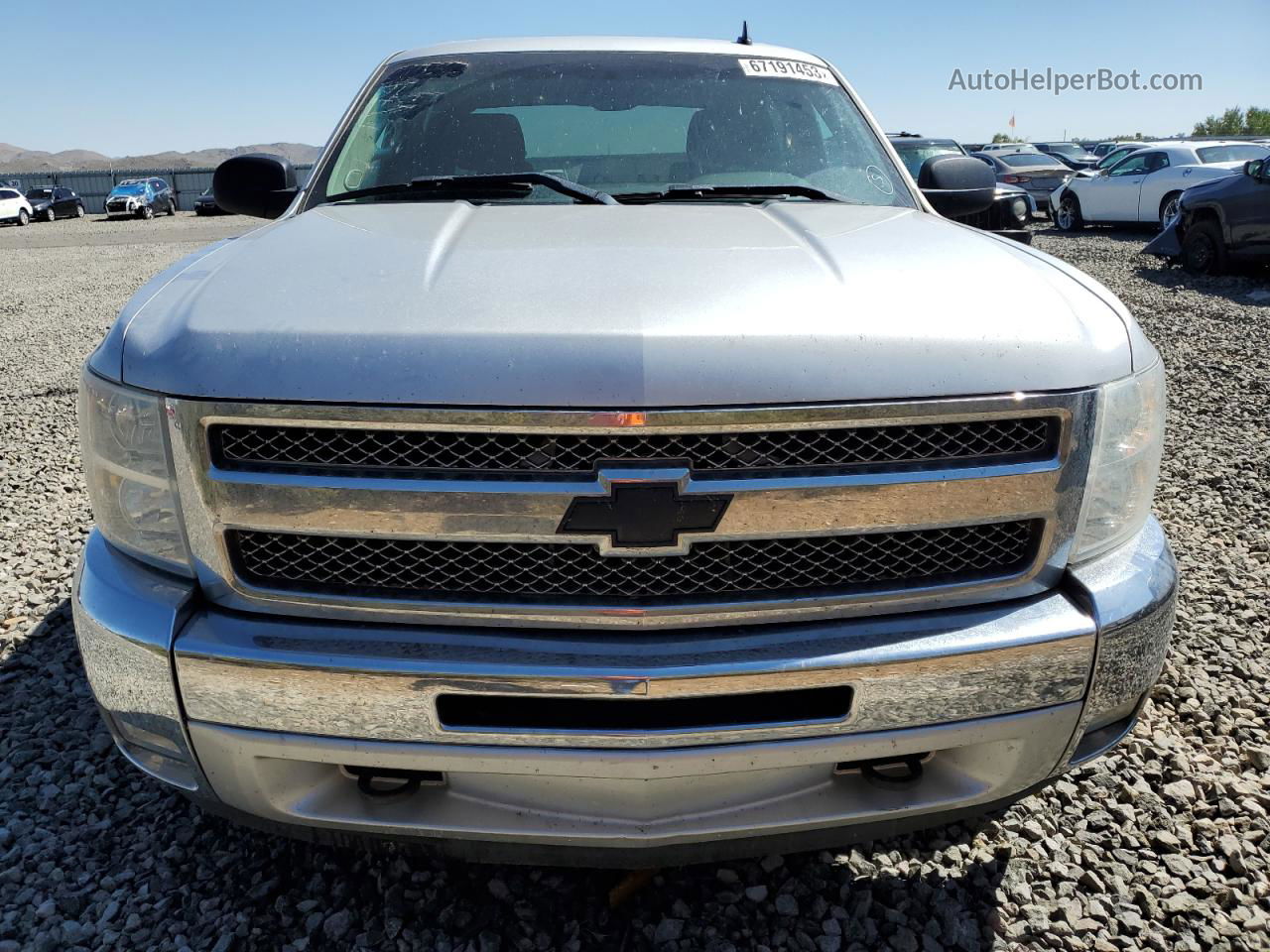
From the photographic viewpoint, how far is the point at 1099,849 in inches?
88.5

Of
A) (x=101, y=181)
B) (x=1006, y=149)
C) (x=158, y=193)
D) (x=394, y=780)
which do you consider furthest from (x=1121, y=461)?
(x=101, y=181)

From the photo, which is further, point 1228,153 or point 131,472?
point 1228,153

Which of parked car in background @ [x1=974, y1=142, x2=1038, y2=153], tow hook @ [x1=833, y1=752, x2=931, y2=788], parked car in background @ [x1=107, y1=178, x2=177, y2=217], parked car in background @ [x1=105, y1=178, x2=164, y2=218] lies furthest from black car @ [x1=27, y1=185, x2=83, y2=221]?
tow hook @ [x1=833, y1=752, x2=931, y2=788]

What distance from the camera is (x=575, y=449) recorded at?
1534 millimetres

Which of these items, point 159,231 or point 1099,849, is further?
point 159,231

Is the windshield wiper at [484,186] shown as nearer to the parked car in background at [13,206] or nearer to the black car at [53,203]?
the parked car in background at [13,206]

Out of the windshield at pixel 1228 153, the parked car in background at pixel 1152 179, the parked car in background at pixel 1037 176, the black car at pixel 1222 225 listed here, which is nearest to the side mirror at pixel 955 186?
the black car at pixel 1222 225

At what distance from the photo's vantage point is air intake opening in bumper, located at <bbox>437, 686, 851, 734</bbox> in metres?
1.59

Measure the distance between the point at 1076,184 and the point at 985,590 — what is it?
18505 mm

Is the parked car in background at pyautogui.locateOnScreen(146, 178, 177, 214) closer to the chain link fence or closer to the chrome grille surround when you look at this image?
the chain link fence

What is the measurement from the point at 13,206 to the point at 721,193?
137ft

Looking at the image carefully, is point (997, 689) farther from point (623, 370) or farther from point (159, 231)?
point (159, 231)

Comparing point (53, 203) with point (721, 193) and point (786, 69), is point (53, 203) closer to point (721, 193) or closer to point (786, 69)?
point (786, 69)

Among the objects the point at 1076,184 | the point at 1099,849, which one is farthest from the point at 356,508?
the point at 1076,184
